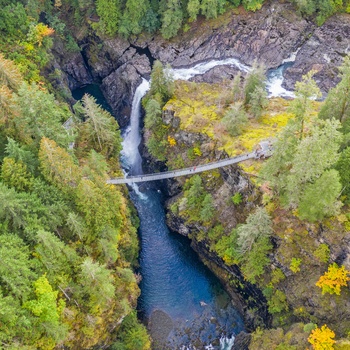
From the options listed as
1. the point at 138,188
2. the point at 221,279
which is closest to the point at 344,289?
the point at 221,279

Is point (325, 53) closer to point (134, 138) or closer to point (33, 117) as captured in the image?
point (134, 138)

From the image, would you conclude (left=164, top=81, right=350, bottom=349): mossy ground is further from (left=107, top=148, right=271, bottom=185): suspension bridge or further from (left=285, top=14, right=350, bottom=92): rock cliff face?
(left=285, top=14, right=350, bottom=92): rock cliff face

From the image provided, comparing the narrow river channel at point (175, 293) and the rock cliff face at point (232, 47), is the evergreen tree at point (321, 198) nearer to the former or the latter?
the narrow river channel at point (175, 293)

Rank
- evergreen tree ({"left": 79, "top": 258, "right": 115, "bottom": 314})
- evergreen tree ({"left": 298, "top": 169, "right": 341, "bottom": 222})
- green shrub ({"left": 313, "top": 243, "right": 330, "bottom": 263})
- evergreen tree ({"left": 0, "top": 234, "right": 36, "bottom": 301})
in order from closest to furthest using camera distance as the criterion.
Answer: evergreen tree ({"left": 0, "top": 234, "right": 36, "bottom": 301}), evergreen tree ({"left": 79, "top": 258, "right": 115, "bottom": 314}), evergreen tree ({"left": 298, "top": 169, "right": 341, "bottom": 222}), green shrub ({"left": 313, "top": 243, "right": 330, "bottom": 263})

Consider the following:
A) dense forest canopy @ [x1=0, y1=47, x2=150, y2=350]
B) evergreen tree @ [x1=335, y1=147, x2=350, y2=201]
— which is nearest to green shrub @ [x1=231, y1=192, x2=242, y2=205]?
evergreen tree @ [x1=335, y1=147, x2=350, y2=201]

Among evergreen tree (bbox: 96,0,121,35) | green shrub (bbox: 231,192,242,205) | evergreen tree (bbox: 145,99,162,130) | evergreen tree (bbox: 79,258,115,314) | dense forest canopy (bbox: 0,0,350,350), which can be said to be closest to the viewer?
dense forest canopy (bbox: 0,0,350,350)

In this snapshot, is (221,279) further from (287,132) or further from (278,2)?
(278,2)
